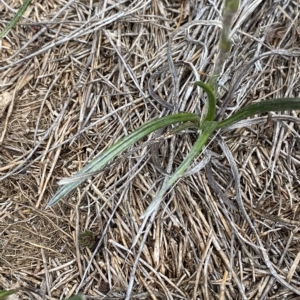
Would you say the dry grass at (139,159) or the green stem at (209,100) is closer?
the green stem at (209,100)

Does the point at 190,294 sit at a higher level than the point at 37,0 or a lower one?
lower

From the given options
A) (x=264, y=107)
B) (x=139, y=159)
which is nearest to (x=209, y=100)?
(x=264, y=107)

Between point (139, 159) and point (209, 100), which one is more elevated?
point (209, 100)

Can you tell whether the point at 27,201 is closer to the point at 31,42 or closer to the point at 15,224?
the point at 15,224

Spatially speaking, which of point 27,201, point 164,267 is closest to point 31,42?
point 27,201

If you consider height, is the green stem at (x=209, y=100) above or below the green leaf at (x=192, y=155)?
above

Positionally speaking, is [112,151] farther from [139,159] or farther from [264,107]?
[264,107]
